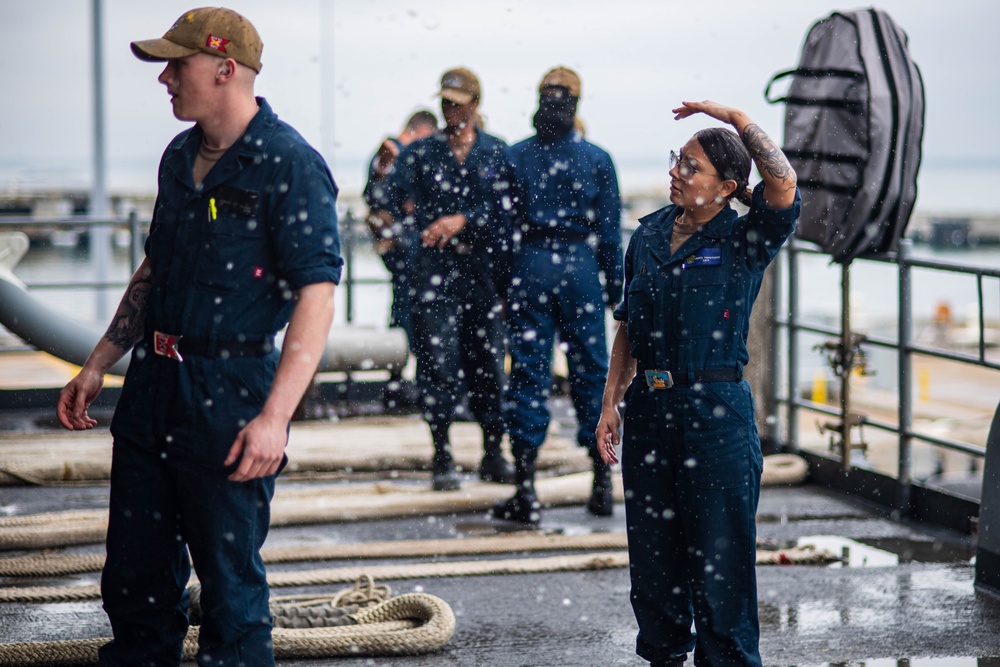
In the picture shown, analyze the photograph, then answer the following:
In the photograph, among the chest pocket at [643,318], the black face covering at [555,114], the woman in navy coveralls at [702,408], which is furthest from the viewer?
the black face covering at [555,114]

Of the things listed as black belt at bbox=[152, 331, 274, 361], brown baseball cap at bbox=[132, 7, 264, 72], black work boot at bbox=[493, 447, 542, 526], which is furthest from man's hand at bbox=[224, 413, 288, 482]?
black work boot at bbox=[493, 447, 542, 526]

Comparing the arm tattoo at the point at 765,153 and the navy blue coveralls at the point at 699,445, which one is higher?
the arm tattoo at the point at 765,153

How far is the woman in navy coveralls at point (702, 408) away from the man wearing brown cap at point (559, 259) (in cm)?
234

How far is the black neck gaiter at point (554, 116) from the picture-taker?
601 cm

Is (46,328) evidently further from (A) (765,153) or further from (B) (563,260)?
(A) (765,153)

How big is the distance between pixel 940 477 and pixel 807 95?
550 cm

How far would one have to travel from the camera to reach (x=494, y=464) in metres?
7.20

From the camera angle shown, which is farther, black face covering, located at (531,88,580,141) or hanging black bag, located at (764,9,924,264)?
hanging black bag, located at (764,9,924,264)

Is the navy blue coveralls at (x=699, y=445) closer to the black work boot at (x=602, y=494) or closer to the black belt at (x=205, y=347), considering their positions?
the black belt at (x=205, y=347)

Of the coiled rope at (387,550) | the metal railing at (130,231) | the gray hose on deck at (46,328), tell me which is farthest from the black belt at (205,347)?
the metal railing at (130,231)

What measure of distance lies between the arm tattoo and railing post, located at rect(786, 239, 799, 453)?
4148 mm

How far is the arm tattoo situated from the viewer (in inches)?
134

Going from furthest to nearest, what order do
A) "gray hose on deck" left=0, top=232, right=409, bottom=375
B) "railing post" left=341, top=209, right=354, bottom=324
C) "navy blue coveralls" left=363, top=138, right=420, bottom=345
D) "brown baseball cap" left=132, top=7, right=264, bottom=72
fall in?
"railing post" left=341, top=209, right=354, bottom=324
"gray hose on deck" left=0, top=232, right=409, bottom=375
"navy blue coveralls" left=363, top=138, right=420, bottom=345
"brown baseball cap" left=132, top=7, right=264, bottom=72

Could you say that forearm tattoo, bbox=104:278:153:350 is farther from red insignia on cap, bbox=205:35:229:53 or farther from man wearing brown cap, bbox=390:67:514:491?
man wearing brown cap, bbox=390:67:514:491
